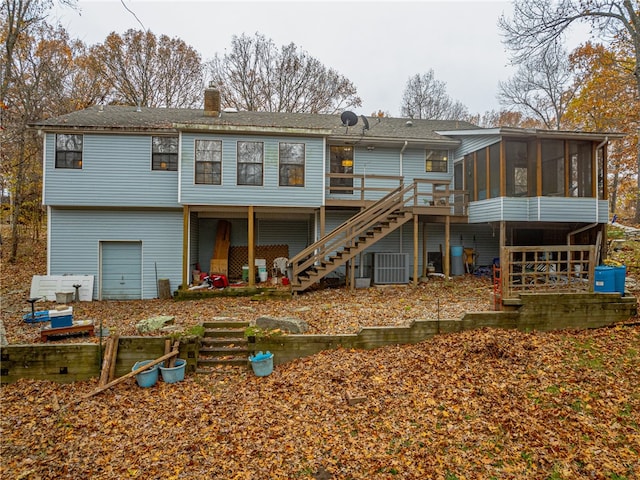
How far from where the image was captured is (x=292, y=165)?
12531mm

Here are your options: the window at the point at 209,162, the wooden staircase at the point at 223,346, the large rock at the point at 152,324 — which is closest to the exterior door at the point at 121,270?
the window at the point at 209,162

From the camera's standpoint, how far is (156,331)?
7.72 metres

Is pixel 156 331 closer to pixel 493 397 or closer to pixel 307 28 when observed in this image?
pixel 493 397

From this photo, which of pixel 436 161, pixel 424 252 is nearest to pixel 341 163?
pixel 436 161

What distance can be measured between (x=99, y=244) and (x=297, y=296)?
25.1 ft

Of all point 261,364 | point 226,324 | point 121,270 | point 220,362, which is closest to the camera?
point 261,364

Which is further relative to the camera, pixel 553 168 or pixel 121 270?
pixel 121 270

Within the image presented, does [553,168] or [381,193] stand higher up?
[553,168]


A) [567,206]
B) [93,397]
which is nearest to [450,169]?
[567,206]

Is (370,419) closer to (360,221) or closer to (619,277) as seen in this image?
(619,277)

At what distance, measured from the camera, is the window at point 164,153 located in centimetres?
1238

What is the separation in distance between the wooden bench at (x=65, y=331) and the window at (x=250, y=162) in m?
6.54

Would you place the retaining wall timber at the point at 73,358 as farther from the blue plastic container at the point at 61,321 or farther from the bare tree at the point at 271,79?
the bare tree at the point at 271,79

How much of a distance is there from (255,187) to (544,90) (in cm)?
2574
